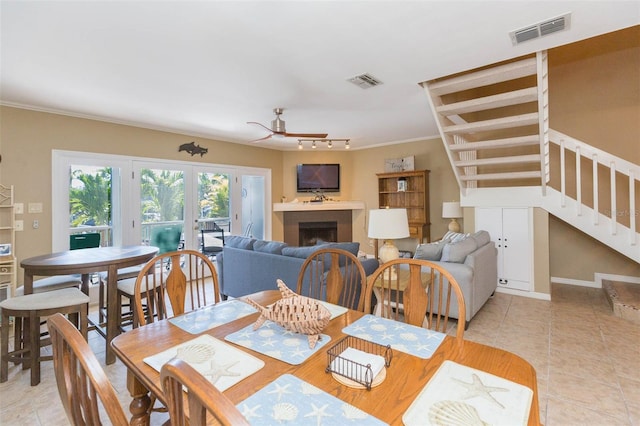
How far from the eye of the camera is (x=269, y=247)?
3266 millimetres

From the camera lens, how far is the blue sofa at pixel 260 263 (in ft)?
9.70

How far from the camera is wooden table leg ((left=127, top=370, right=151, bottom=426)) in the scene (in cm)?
113

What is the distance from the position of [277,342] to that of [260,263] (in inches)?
84.2

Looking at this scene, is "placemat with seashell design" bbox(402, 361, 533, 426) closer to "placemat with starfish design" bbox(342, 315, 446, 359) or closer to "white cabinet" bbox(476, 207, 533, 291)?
"placemat with starfish design" bbox(342, 315, 446, 359)

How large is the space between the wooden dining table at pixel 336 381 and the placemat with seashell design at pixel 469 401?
0.02 meters

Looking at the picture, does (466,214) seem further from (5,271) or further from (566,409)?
(5,271)

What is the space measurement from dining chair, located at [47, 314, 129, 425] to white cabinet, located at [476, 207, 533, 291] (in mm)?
4542

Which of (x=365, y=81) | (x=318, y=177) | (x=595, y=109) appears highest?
(x=595, y=109)

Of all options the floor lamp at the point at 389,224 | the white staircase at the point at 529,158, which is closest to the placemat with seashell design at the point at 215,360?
the floor lamp at the point at 389,224

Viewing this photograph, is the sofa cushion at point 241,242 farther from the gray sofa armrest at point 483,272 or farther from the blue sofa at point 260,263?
the gray sofa armrest at point 483,272

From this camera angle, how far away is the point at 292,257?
3000 mm

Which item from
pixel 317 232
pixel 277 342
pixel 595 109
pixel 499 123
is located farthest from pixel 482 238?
pixel 317 232

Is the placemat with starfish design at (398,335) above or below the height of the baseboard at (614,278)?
above

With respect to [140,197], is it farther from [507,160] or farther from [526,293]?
[526,293]
